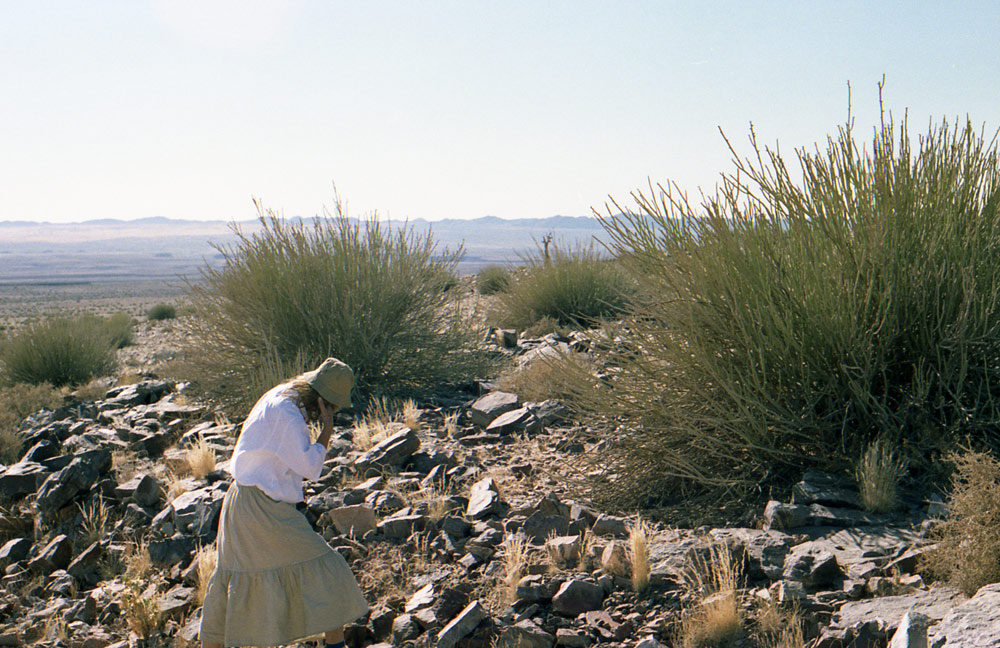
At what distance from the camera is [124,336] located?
2306 cm

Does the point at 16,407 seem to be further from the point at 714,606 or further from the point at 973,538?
the point at 973,538

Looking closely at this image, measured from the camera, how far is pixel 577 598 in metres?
4.03

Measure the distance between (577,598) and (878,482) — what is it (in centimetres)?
172

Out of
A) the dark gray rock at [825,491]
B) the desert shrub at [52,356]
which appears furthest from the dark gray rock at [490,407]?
the desert shrub at [52,356]

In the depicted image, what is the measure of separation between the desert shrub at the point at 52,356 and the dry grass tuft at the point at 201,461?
824 centimetres

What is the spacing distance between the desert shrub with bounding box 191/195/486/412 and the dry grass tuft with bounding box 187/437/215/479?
1694 mm

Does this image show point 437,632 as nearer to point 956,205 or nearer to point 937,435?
point 937,435

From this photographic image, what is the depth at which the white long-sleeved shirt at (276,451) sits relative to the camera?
3611 millimetres

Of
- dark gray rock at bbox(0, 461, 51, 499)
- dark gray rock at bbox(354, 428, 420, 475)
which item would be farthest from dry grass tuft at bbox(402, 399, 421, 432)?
dark gray rock at bbox(0, 461, 51, 499)

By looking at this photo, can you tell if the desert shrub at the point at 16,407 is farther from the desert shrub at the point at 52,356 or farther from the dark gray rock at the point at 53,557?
the dark gray rock at the point at 53,557

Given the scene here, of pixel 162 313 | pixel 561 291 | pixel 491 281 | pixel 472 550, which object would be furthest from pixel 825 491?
pixel 162 313

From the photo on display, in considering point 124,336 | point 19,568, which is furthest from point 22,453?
point 124,336

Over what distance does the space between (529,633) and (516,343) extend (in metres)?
8.67

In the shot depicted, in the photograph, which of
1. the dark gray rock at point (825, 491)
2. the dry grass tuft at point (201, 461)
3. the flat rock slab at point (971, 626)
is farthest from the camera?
the dry grass tuft at point (201, 461)
